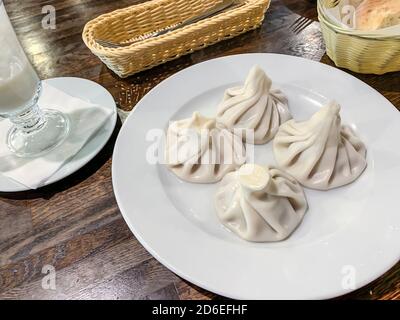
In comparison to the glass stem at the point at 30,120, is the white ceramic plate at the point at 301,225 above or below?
below

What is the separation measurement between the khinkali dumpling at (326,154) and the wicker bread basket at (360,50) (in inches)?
11.2

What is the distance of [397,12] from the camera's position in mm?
1137

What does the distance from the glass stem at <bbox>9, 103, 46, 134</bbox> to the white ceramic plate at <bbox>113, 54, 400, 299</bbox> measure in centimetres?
30

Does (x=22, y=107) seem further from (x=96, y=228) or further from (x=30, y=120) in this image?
(x=96, y=228)

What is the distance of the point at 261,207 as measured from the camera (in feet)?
2.87

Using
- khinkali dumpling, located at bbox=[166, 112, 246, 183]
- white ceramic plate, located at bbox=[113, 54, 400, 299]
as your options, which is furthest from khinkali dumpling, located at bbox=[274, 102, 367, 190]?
khinkali dumpling, located at bbox=[166, 112, 246, 183]

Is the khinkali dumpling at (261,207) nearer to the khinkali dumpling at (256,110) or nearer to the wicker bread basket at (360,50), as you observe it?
the khinkali dumpling at (256,110)

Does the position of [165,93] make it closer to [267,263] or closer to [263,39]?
[263,39]

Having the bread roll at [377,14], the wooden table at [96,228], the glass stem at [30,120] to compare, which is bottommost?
the wooden table at [96,228]

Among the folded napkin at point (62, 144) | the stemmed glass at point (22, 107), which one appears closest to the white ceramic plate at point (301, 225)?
the folded napkin at point (62, 144)

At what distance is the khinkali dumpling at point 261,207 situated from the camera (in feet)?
2.81

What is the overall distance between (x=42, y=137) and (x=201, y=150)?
0.49 metres

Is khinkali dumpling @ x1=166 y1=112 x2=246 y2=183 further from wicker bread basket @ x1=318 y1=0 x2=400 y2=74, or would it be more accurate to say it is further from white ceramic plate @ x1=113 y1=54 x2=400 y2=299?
wicker bread basket @ x1=318 y1=0 x2=400 y2=74

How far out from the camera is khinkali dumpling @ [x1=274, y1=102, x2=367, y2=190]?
3.13 ft
